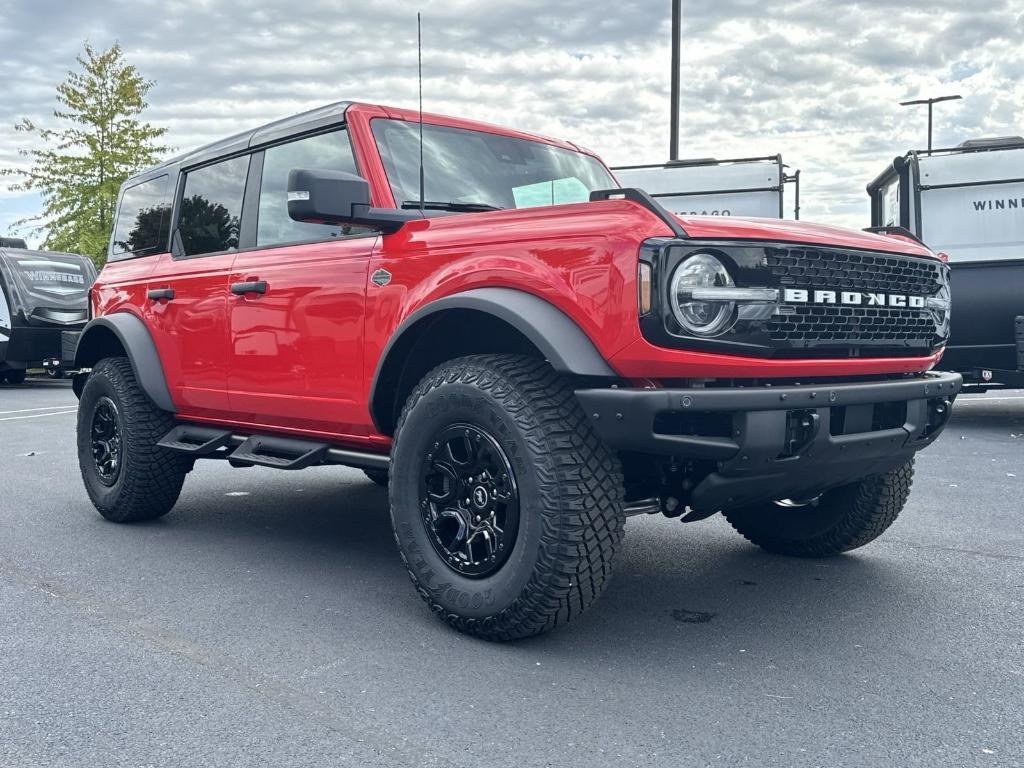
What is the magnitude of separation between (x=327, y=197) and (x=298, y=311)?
2.70 ft

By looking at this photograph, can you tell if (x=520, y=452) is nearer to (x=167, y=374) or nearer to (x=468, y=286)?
(x=468, y=286)

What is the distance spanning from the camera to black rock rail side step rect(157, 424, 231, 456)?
16.8 feet

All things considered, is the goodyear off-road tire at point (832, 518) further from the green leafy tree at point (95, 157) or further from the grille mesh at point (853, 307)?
the green leafy tree at point (95, 157)

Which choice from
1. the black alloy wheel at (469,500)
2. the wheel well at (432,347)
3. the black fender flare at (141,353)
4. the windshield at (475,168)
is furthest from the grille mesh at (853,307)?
the black fender flare at (141,353)

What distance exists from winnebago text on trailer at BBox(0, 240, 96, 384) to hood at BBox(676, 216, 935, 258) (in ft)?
54.9

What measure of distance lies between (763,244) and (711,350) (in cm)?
39

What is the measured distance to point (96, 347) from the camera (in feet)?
20.1

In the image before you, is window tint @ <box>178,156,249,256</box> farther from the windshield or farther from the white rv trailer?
the white rv trailer

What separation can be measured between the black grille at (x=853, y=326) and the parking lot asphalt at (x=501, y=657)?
3.39 feet

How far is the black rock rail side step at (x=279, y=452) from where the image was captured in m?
4.45

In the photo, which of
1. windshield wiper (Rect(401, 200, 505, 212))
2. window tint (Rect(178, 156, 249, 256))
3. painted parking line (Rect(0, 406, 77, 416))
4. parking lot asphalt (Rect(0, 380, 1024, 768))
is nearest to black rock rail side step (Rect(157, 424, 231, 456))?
parking lot asphalt (Rect(0, 380, 1024, 768))

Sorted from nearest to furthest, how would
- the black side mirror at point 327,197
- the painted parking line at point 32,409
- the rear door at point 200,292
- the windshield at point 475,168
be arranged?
1. the black side mirror at point 327,197
2. the windshield at point 475,168
3. the rear door at point 200,292
4. the painted parking line at point 32,409

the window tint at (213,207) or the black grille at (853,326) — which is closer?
the black grille at (853,326)

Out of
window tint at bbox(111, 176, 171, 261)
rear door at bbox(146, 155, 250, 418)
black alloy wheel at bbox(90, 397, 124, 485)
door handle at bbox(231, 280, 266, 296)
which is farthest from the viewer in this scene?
window tint at bbox(111, 176, 171, 261)
